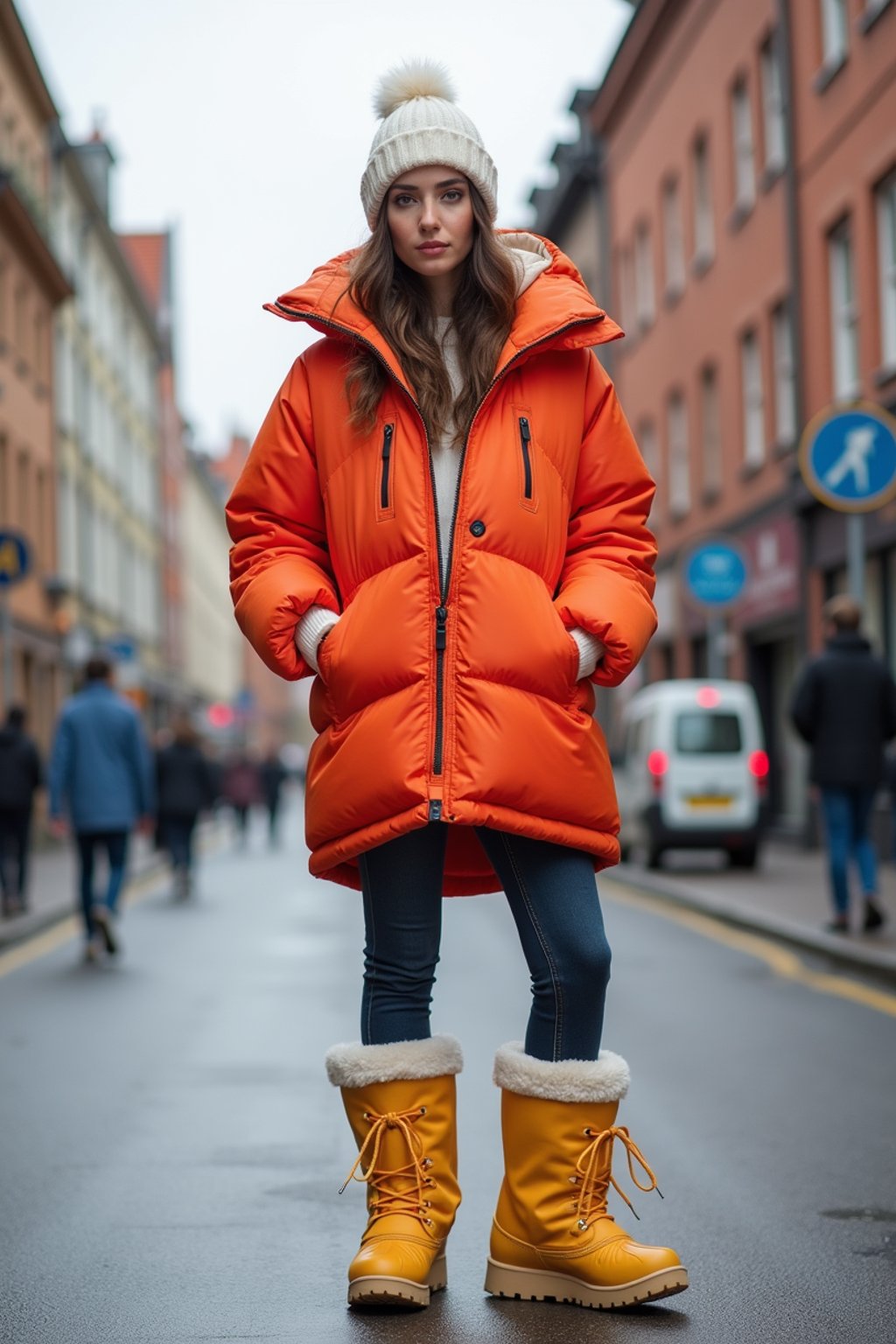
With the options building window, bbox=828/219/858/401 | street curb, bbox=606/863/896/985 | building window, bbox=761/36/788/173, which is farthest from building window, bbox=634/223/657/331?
street curb, bbox=606/863/896/985

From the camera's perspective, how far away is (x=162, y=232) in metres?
70.1

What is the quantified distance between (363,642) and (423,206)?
84cm

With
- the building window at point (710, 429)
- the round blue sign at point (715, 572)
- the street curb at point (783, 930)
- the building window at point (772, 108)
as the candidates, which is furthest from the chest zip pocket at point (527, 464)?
the building window at point (710, 429)

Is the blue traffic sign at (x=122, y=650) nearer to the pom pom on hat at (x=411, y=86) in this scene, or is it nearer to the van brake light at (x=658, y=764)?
Result: the van brake light at (x=658, y=764)

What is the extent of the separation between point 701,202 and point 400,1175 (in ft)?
90.7

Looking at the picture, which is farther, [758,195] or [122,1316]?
[758,195]

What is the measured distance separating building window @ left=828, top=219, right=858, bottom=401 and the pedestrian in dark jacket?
32.0 ft

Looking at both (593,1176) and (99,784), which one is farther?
(99,784)

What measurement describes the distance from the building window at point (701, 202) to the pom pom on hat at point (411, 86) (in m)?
25.8

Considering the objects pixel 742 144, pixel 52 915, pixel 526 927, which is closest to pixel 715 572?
pixel 52 915

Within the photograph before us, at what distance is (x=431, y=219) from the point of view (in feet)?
12.8

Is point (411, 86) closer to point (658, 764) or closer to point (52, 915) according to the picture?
point (52, 915)

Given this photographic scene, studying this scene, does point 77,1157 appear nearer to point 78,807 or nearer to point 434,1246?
point 434,1246

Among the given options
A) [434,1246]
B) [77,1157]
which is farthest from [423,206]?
[77,1157]
